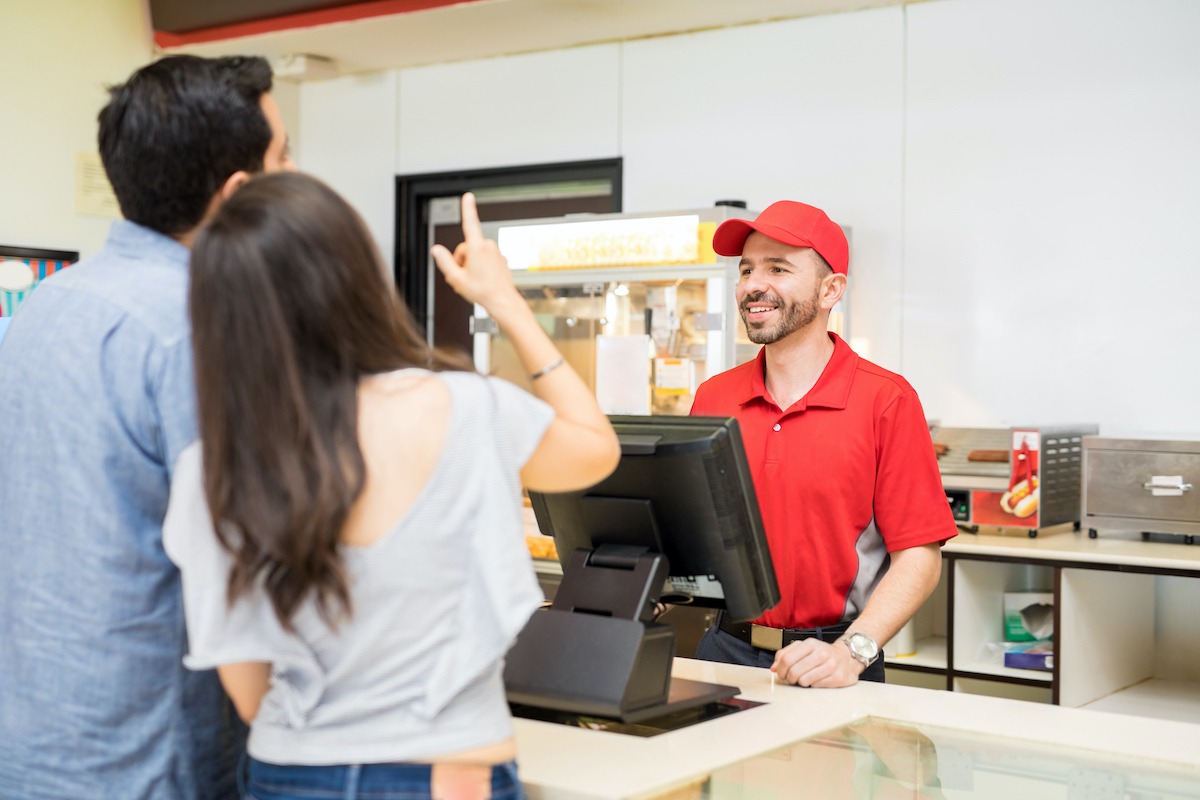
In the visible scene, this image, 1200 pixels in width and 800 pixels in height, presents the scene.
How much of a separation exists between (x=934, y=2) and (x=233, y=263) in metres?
3.61

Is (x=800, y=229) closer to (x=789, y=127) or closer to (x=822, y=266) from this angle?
(x=822, y=266)

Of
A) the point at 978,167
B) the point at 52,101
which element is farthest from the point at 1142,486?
the point at 52,101

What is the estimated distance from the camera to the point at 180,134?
115cm

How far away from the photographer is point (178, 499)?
100 cm

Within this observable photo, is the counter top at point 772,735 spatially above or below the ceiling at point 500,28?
below

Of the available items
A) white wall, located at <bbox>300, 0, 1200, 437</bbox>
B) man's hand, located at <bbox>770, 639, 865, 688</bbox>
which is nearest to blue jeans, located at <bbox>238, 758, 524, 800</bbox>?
man's hand, located at <bbox>770, 639, 865, 688</bbox>

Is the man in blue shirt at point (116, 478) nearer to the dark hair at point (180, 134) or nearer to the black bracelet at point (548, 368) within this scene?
the dark hair at point (180, 134)

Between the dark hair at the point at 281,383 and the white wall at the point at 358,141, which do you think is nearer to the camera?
Answer: the dark hair at the point at 281,383

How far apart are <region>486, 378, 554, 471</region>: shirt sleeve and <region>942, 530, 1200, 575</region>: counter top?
2239 millimetres

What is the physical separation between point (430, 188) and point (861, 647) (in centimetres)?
383

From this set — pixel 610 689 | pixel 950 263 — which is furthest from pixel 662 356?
pixel 610 689

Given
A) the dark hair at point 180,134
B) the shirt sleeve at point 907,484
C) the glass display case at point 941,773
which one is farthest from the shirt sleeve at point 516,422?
the shirt sleeve at point 907,484

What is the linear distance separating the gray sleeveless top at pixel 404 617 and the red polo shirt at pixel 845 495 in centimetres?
102

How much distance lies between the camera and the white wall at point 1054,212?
3.59 metres
